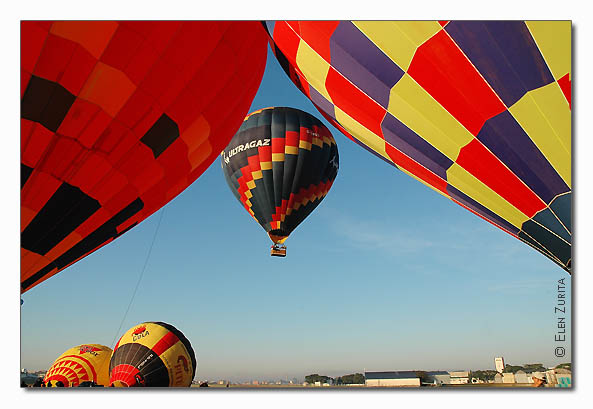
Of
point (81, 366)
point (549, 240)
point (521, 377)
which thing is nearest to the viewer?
point (549, 240)

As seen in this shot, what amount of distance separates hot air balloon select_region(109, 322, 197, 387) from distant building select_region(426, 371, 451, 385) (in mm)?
4195

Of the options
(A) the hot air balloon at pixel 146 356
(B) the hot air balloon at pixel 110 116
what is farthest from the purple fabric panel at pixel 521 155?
(A) the hot air balloon at pixel 146 356

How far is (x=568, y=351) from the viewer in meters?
3.59

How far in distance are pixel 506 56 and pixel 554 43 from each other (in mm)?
310

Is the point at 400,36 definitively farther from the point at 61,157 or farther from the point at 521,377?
the point at 521,377

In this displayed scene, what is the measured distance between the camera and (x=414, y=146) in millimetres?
3770

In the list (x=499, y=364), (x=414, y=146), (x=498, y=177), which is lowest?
(x=499, y=364)

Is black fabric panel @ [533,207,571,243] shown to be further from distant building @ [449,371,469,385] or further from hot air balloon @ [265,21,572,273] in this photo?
distant building @ [449,371,469,385]

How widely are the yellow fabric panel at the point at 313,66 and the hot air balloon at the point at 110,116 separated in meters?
0.34

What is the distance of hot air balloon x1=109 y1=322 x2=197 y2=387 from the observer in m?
7.45

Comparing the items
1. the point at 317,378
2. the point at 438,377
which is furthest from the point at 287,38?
the point at 438,377

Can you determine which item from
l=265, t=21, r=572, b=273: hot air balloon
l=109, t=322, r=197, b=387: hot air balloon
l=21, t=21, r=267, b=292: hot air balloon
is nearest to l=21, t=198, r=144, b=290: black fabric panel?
l=21, t=21, r=267, b=292: hot air balloon
